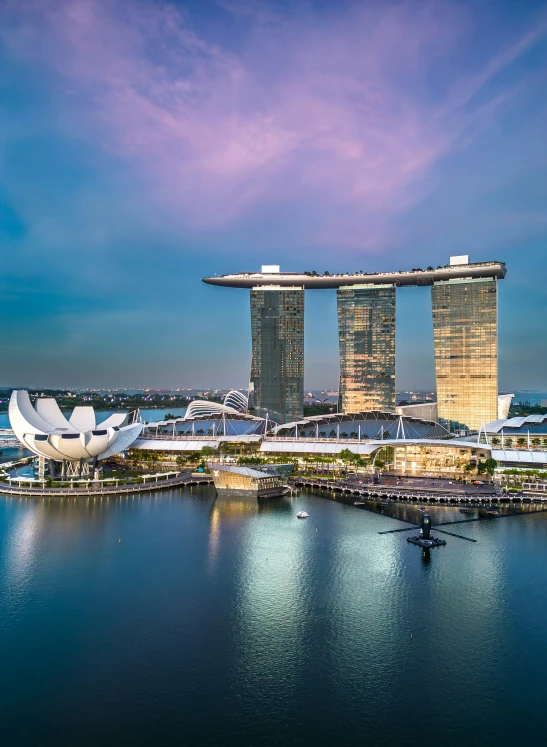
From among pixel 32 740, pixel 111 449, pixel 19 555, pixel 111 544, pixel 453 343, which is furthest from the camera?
pixel 453 343

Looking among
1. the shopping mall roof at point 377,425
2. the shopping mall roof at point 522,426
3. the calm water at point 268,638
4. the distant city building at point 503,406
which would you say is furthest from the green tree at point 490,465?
the distant city building at point 503,406

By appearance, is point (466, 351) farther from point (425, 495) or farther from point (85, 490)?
point (85, 490)

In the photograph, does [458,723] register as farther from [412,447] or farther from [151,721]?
[412,447]

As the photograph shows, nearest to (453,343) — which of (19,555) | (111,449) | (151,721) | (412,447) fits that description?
(412,447)

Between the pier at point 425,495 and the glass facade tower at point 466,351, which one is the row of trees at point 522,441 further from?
the glass facade tower at point 466,351

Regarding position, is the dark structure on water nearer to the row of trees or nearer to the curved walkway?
the curved walkway

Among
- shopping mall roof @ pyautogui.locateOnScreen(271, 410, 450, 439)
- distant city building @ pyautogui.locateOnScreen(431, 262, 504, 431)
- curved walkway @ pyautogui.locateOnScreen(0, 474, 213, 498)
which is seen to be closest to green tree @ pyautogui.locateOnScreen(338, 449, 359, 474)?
shopping mall roof @ pyautogui.locateOnScreen(271, 410, 450, 439)

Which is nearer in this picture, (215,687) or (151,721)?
(151,721)

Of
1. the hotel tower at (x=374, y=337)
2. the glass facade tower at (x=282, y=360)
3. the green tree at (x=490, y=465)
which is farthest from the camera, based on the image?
the glass facade tower at (x=282, y=360)
